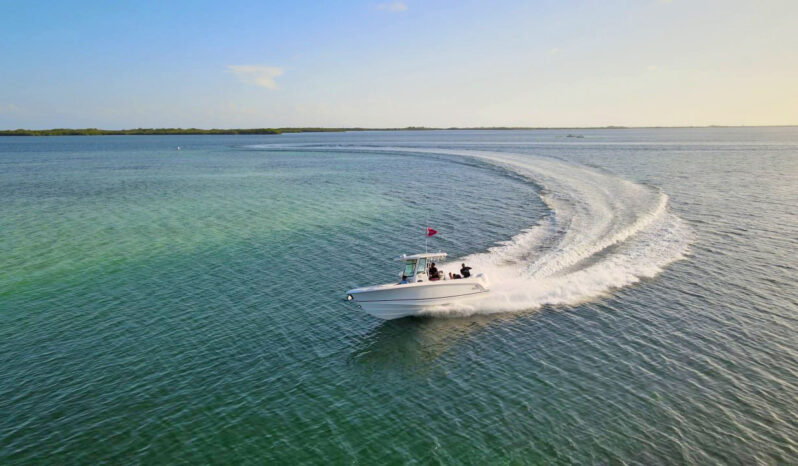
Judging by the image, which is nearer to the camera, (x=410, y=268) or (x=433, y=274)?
(x=410, y=268)

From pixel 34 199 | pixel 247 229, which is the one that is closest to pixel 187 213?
pixel 247 229

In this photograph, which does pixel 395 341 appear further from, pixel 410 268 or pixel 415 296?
pixel 410 268

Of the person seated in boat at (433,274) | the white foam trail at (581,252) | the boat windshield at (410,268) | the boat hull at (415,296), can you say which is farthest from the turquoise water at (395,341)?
the boat windshield at (410,268)

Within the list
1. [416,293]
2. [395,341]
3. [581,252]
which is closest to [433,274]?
[416,293]

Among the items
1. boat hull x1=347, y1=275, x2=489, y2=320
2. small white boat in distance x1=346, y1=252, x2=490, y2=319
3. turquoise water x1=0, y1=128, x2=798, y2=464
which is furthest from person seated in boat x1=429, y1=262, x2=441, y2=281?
turquoise water x1=0, y1=128, x2=798, y2=464

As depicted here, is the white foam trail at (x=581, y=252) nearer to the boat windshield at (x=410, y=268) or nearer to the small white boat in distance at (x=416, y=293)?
the small white boat in distance at (x=416, y=293)

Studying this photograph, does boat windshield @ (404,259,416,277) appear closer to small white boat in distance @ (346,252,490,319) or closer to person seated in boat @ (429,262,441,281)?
small white boat in distance @ (346,252,490,319)

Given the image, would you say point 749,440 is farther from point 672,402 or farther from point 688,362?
point 688,362
